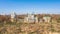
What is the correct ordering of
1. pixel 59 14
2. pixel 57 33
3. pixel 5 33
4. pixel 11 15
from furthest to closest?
pixel 59 14, pixel 11 15, pixel 57 33, pixel 5 33

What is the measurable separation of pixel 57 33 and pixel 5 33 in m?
4.24

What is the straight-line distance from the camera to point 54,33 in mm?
10797

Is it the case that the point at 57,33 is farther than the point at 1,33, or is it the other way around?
the point at 57,33

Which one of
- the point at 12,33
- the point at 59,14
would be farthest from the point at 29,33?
the point at 59,14

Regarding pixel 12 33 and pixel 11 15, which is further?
pixel 11 15

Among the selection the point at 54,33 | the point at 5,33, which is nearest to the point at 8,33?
the point at 5,33

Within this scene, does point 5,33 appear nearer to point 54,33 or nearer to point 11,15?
point 54,33

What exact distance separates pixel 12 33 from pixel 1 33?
2.95 feet

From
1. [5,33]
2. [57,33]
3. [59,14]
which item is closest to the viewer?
[5,33]

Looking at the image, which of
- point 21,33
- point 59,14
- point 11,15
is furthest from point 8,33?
point 59,14

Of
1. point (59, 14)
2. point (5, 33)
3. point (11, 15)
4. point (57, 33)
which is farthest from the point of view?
point (59, 14)

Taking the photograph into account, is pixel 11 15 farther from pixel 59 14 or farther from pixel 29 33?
pixel 29 33

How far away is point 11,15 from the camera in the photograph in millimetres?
21938

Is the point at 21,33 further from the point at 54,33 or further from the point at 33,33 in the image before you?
the point at 54,33
